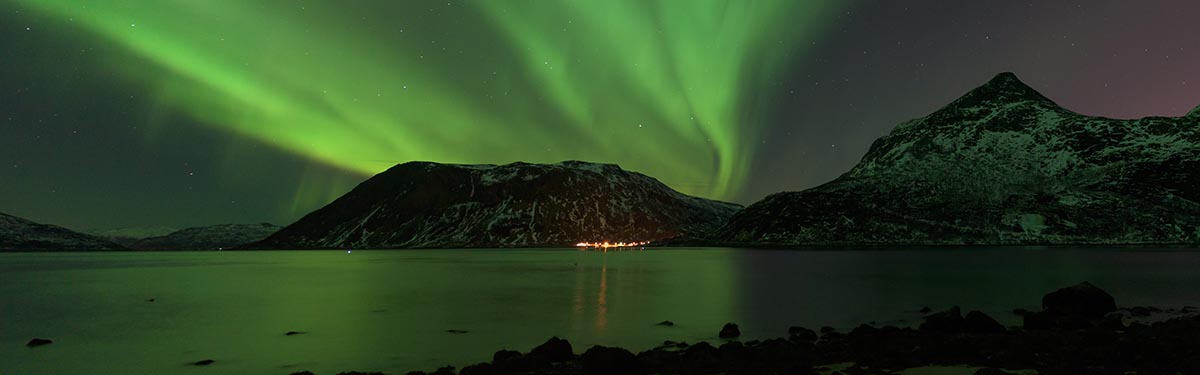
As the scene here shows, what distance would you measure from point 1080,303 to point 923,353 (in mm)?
19284

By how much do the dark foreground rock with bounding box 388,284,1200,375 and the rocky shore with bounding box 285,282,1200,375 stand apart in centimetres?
3

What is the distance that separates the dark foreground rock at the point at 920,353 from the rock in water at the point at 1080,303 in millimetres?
5229

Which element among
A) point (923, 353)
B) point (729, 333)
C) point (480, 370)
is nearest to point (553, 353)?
point (480, 370)

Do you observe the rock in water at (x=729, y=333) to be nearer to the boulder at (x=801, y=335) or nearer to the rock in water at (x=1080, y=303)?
the boulder at (x=801, y=335)

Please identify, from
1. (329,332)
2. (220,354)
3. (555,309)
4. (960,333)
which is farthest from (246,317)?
(960,333)

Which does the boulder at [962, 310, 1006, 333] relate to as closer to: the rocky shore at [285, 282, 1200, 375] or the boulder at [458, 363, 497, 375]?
the rocky shore at [285, 282, 1200, 375]

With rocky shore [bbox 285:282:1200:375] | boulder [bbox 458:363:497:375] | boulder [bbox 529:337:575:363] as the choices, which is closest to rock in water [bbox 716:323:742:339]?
rocky shore [bbox 285:282:1200:375]

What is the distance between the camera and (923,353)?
26.0 m

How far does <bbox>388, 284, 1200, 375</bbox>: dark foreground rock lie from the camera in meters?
22.8

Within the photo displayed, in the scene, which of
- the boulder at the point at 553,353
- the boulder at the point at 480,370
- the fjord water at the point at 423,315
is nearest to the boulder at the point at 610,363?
the boulder at the point at 553,353

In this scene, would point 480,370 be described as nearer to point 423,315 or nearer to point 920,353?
point 920,353

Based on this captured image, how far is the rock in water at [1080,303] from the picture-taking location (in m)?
38.0

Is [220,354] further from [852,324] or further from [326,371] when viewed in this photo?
[852,324]

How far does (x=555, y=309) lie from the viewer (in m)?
51.2
